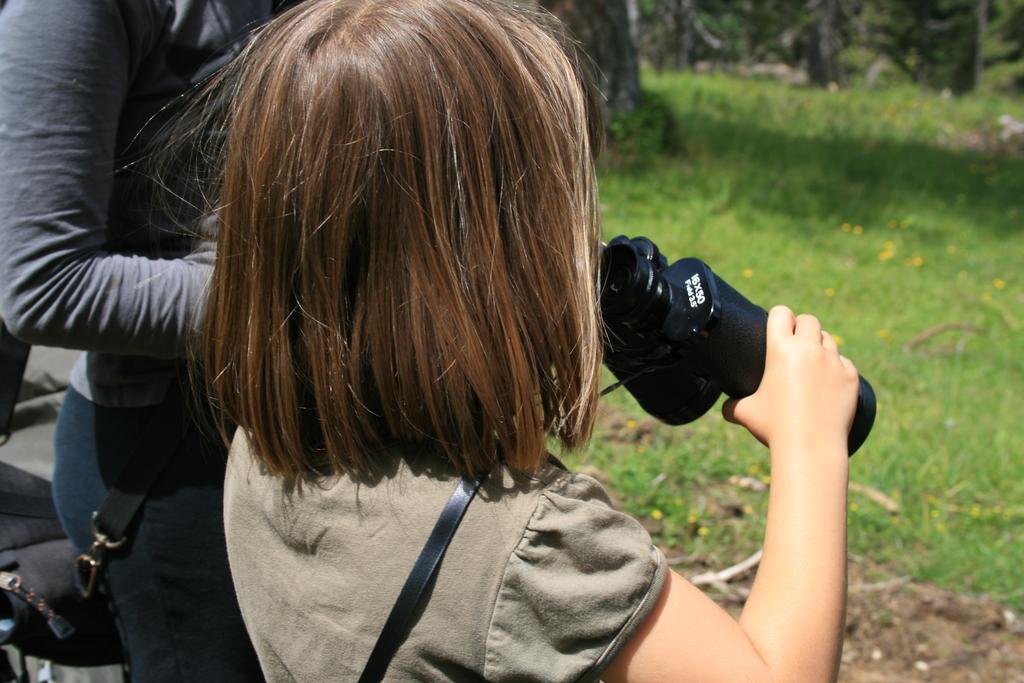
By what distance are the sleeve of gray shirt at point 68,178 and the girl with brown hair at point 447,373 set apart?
185 mm

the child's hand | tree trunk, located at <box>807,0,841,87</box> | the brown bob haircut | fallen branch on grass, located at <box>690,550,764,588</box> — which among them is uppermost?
the brown bob haircut

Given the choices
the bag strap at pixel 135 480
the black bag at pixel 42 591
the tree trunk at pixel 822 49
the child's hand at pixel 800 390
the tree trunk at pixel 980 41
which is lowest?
the tree trunk at pixel 980 41

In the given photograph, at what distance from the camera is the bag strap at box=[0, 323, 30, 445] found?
1498 millimetres

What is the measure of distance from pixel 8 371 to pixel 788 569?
1091 mm

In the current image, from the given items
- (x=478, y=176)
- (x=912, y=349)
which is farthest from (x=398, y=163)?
(x=912, y=349)

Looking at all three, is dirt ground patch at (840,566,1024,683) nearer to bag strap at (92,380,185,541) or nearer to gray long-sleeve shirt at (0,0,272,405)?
bag strap at (92,380,185,541)

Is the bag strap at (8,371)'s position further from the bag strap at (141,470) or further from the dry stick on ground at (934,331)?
the dry stick on ground at (934,331)

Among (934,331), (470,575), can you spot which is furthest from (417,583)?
(934,331)

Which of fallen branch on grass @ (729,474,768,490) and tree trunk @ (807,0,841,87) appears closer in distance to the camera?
fallen branch on grass @ (729,474,768,490)

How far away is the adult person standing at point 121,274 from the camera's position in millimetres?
1262

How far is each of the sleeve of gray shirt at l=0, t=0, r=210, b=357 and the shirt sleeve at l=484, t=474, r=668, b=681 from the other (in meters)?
0.58

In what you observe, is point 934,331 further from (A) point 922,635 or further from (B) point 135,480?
(B) point 135,480

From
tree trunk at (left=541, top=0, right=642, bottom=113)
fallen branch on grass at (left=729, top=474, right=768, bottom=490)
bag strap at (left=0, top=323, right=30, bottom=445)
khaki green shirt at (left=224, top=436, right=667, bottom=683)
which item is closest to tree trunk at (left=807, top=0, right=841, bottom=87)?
tree trunk at (left=541, top=0, right=642, bottom=113)

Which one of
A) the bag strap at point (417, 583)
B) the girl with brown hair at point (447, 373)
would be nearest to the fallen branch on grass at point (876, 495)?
the girl with brown hair at point (447, 373)
